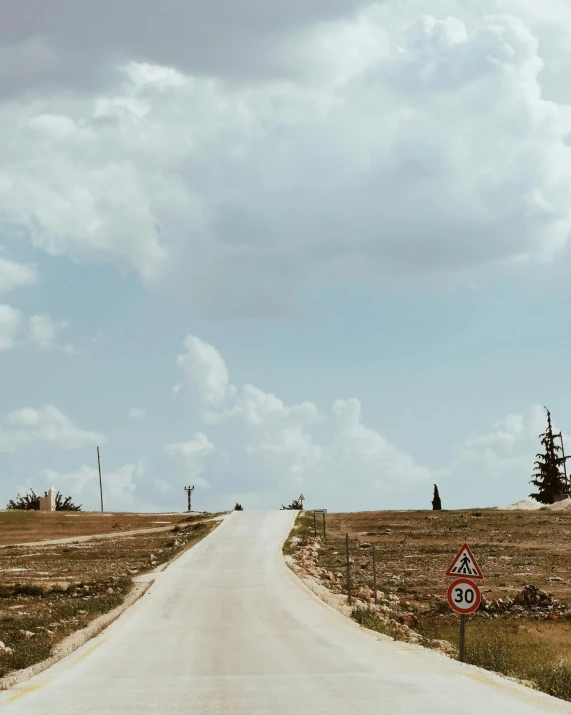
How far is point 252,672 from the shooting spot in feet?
50.3

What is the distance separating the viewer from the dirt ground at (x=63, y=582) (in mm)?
21094

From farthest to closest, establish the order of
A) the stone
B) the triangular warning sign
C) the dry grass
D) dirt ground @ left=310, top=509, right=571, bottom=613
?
1. dirt ground @ left=310, top=509, right=571, bottom=613
2. the dry grass
3. the stone
4. the triangular warning sign

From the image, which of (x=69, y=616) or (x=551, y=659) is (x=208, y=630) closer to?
(x=69, y=616)

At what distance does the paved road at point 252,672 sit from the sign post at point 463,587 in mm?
1169

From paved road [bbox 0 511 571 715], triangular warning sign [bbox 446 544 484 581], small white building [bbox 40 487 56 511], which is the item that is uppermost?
small white building [bbox 40 487 56 511]

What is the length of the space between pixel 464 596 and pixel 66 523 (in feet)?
203

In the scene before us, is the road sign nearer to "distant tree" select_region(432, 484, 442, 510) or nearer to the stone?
the stone

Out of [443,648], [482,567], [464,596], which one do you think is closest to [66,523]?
[482,567]

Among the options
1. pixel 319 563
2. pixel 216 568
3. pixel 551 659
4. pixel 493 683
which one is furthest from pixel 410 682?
pixel 319 563

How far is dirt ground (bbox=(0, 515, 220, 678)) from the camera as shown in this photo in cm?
2109

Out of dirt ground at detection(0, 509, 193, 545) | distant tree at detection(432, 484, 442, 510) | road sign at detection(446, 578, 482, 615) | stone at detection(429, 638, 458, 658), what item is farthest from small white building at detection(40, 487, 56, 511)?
road sign at detection(446, 578, 482, 615)

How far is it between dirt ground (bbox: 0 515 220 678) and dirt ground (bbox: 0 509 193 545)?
733cm

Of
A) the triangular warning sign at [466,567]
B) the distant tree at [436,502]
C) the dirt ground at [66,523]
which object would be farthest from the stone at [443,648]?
the distant tree at [436,502]

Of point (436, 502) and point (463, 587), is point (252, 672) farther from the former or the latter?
point (436, 502)
